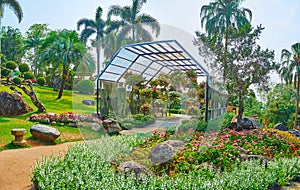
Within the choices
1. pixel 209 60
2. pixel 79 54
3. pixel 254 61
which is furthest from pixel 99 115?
pixel 79 54

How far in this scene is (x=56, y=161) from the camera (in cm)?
446

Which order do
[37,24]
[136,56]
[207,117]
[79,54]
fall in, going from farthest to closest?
[37,24]
[79,54]
[207,117]
[136,56]

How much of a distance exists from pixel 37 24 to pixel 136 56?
27495 mm

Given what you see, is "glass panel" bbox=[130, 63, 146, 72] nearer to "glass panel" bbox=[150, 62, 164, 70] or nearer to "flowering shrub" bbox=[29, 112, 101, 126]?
"glass panel" bbox=[150, 62, 164, 70]

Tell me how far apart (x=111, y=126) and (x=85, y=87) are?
1316 mm

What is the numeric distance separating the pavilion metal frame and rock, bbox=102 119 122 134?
36.7 inches

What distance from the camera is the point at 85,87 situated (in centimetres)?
730

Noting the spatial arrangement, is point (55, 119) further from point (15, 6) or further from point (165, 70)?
point (15, 6)

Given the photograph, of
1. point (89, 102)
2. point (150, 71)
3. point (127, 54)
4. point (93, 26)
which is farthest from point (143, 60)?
point (93, 26)

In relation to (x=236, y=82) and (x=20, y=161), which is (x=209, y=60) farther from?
(x=20, y=161)

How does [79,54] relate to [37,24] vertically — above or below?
below

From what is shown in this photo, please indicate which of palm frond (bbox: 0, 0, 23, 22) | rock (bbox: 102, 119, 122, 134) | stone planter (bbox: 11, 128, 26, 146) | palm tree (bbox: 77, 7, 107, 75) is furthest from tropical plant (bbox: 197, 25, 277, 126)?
palm tree (bbox: 77, 7, 107, 75)

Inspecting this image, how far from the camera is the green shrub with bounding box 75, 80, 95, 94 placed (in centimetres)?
717

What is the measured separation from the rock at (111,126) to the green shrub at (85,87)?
1015mm
